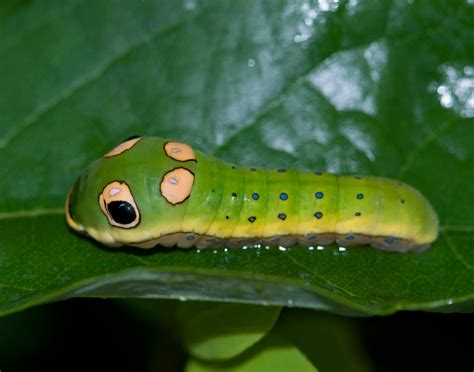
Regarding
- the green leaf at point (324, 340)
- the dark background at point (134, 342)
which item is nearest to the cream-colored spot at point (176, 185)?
the dark background at point (134, 342)

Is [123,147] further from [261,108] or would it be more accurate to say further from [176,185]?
[261,108]

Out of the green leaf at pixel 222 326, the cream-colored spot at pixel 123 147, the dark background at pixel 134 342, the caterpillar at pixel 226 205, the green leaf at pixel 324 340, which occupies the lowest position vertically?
the dark background at pixel 134 342

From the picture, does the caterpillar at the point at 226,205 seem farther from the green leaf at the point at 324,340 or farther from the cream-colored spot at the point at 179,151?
the green leaf at the point at 324,340

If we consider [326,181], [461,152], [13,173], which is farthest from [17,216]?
[461,152]

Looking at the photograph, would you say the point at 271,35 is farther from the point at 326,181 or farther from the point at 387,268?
the point at 387,268

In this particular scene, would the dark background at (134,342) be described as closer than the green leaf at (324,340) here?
No

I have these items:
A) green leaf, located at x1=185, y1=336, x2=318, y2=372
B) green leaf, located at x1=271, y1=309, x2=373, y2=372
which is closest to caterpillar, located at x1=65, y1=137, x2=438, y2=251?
green leaf, located at x1=271, y1=309, x2=373, y2=372

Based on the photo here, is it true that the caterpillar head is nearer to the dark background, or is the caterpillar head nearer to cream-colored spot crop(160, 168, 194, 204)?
cream-colored spot crop(160, 168, 194, 204)
